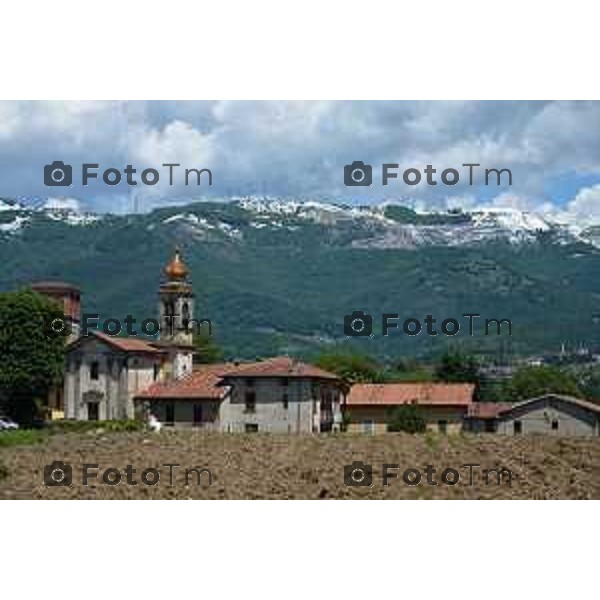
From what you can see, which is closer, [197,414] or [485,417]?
[485,417]

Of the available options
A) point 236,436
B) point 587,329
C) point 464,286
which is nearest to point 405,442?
point 236,436

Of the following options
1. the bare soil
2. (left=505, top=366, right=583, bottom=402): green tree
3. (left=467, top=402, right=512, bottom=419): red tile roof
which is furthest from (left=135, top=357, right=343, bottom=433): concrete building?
(left=505, top=366, right=583, bottom=402): green tree

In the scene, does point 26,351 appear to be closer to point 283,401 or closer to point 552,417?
point 283,401

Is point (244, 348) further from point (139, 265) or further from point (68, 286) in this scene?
point (68, 286)

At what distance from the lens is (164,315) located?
100 ft

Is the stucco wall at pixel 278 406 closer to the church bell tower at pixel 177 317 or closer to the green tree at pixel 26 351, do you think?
the church bell tower at pixel 177 317

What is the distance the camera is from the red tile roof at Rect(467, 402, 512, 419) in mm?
28375

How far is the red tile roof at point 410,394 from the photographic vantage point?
27.5 m

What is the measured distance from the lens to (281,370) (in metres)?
29.3

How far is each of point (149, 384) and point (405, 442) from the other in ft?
29.0

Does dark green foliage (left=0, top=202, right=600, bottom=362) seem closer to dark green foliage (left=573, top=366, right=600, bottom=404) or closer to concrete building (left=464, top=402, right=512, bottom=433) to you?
concrete building (left=464, top=402, right=512, bottom=433)

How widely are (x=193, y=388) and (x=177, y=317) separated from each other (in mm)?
1979

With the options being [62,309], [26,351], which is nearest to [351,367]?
[62,309]

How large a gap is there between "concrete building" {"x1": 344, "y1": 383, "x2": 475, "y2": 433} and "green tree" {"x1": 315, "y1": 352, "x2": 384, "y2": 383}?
136 cm
